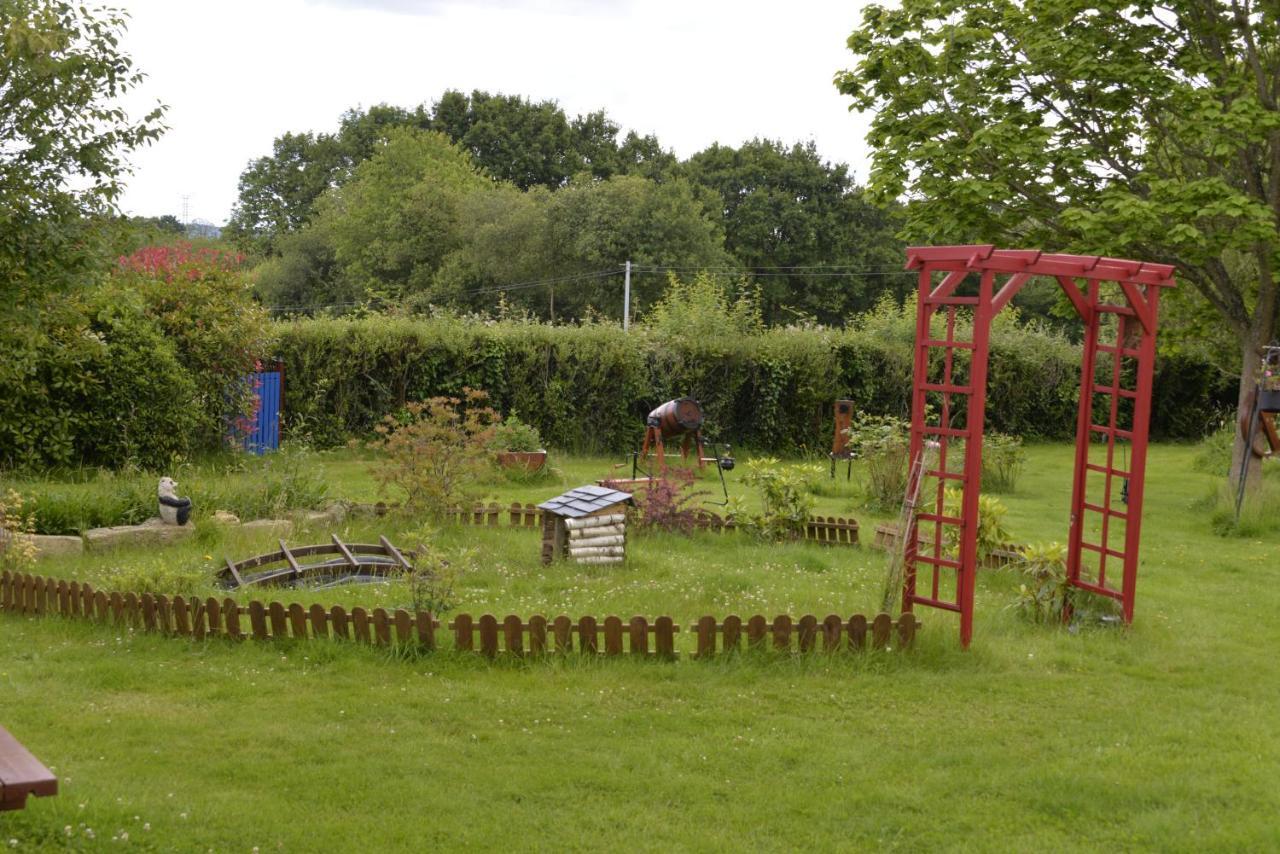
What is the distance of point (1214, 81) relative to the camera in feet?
48.1

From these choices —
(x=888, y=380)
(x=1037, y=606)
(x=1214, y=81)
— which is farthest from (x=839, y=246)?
(x=1037, y=606)

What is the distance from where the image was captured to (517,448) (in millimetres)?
16094

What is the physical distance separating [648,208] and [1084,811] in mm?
39239

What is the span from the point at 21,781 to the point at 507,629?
10.9ft

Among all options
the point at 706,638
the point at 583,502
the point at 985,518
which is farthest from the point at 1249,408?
the point at 706,638

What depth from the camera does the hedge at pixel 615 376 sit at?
1870 cm

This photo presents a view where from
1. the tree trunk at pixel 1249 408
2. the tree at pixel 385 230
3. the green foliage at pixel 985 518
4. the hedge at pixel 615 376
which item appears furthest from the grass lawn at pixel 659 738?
the tree at pixel 385 230

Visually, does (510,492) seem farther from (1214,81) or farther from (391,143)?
(391,143)

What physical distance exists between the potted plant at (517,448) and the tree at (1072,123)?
18.7ft

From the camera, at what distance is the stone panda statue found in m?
10.1

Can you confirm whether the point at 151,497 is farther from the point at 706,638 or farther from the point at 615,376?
the point at 615,376

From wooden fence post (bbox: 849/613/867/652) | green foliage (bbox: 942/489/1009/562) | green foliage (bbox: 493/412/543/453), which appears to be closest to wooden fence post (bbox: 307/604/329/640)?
wooden fence post (bbox: 849/613/867/652)

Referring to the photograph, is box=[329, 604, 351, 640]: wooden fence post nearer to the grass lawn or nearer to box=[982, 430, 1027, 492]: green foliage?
the grass lawn

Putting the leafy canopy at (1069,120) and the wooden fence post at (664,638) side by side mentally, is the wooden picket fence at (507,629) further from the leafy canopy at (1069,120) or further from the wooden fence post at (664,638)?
the leafy canopy at (1069,120)
